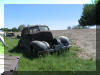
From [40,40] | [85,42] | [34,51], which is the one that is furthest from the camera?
[85,42]

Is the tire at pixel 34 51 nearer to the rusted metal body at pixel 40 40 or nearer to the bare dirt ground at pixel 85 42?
the rusted metal body at pixel 40 40

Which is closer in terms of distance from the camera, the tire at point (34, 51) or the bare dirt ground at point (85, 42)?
the bare dirt ground at point (85, 42)

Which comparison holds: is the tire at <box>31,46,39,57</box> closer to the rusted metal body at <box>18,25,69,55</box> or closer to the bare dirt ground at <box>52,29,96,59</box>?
the rusted metal body at <box>18,25,69,55</box>

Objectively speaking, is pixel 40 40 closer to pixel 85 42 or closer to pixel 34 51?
pixel 34 51

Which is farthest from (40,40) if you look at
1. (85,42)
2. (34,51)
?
(85,42)

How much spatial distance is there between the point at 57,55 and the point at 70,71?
391 centimetres

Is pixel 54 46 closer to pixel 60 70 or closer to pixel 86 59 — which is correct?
pixel 86 59

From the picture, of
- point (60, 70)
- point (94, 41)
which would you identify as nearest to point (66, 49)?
point (94, 41)

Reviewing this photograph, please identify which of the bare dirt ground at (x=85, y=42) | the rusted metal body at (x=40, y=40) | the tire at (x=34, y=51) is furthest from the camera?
the tire at (x=34, y=51)

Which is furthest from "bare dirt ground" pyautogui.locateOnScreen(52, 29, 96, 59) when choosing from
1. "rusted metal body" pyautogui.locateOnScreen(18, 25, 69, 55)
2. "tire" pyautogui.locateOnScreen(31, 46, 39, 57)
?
"tire" pyautogui.locateOnScreen(31, 46, 39, 57)

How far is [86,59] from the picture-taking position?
10375mm

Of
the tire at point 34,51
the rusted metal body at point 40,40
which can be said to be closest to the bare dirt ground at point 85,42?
the rusted metal body at point 40,40

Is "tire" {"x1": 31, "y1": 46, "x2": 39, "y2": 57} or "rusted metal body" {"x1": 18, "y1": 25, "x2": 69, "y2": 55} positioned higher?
"rusted metal body" {"x1": 18, "y1": 25, "x2": 69, "y2": 55}

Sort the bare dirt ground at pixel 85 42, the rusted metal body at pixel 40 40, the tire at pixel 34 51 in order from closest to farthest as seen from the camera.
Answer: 1. the bare dirt ground at pixel 85 42
2. the rusted metal body at pixel 40 40
3. the tire at pixel 34 51
